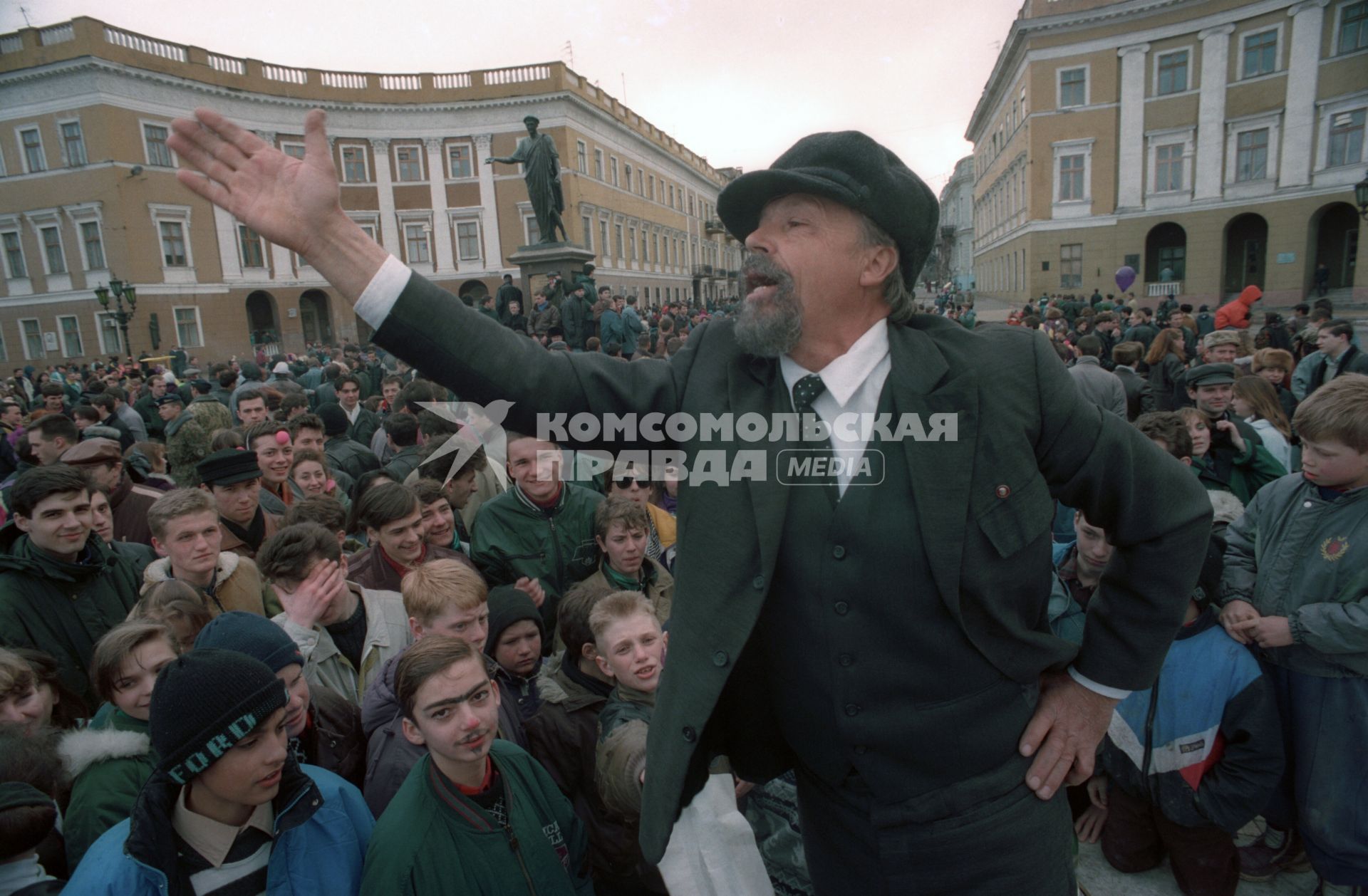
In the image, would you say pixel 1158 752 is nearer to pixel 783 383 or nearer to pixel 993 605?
pixel 993 605

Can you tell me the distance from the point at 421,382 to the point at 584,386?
6.72 meters

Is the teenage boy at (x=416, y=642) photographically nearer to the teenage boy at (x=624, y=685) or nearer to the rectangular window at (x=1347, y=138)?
the teenage boy at (x=624, y=685)

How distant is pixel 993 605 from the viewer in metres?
1.45

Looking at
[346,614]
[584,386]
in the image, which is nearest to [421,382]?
[346,614]

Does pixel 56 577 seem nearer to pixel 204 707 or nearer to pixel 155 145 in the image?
pixel 204 707

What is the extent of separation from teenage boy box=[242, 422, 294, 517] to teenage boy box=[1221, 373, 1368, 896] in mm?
5239

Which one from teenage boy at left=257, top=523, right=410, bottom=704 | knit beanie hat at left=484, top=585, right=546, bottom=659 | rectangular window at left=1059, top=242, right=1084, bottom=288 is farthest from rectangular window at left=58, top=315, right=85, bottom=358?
rectangular window at left=1059, top=242, right=1084, bottom=288

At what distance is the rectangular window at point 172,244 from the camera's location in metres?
31.5

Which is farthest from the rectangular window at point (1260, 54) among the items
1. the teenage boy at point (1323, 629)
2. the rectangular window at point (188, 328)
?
the rectangular window at point (188, 328)

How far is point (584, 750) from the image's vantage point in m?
2.81

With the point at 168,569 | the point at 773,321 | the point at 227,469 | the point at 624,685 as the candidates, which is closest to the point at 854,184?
the point at 773,321

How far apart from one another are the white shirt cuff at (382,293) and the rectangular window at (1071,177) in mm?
38558

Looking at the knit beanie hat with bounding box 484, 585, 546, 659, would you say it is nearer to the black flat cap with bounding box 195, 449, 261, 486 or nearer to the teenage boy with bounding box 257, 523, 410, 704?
the teenage boy with bounding box 257, 523, 410, 704

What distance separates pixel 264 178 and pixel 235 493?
3.47 metres
